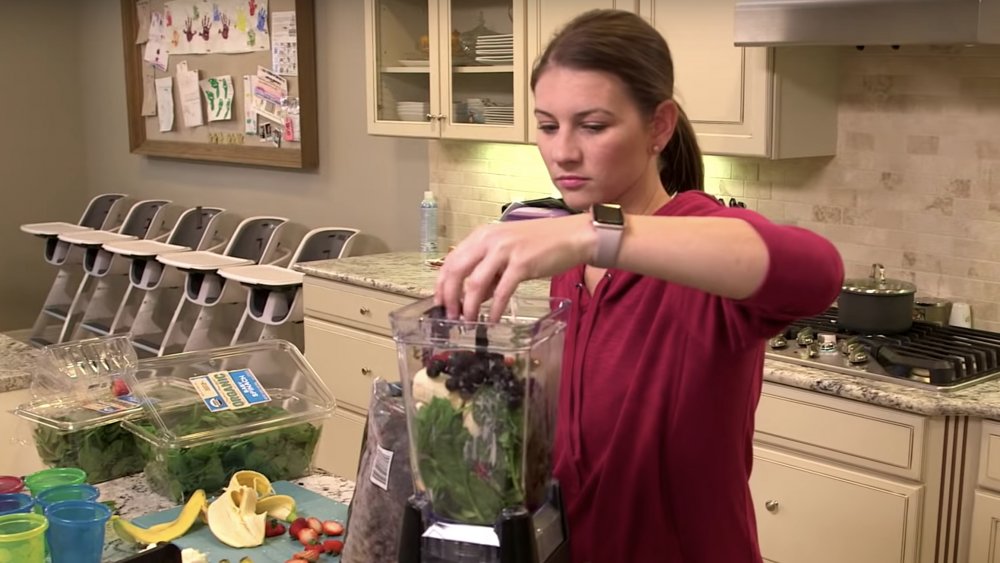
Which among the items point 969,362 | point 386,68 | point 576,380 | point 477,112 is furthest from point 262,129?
point 576,380

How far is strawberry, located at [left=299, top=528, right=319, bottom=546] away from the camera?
1.73 m

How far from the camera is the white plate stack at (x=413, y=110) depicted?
167 inches

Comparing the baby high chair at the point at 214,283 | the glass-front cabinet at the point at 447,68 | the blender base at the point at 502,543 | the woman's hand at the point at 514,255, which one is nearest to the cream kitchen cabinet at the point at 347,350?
the glass-front cabinet at the point at 447,68

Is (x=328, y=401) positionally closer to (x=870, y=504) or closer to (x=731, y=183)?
(x=870, y=504)

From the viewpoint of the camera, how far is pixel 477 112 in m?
4.02

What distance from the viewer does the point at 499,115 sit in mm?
3928

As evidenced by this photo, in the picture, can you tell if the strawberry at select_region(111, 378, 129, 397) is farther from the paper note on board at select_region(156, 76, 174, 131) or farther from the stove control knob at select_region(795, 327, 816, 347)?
the paper note on board at select_region(156, 76, 174, 131)

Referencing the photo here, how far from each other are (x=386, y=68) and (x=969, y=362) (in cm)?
250

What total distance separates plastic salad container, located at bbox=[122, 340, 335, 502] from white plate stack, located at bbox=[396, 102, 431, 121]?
2193mm

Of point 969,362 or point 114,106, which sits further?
point 114,106

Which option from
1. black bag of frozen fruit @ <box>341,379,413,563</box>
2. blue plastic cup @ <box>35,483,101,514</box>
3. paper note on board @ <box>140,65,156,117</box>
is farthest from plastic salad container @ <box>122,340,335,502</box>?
paper note on board @ <box>140,65,156,117</box>

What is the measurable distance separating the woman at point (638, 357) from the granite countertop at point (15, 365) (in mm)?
1562

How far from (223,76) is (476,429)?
16.7 feet

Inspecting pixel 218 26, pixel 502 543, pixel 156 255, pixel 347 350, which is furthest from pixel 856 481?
pixel 218 26
